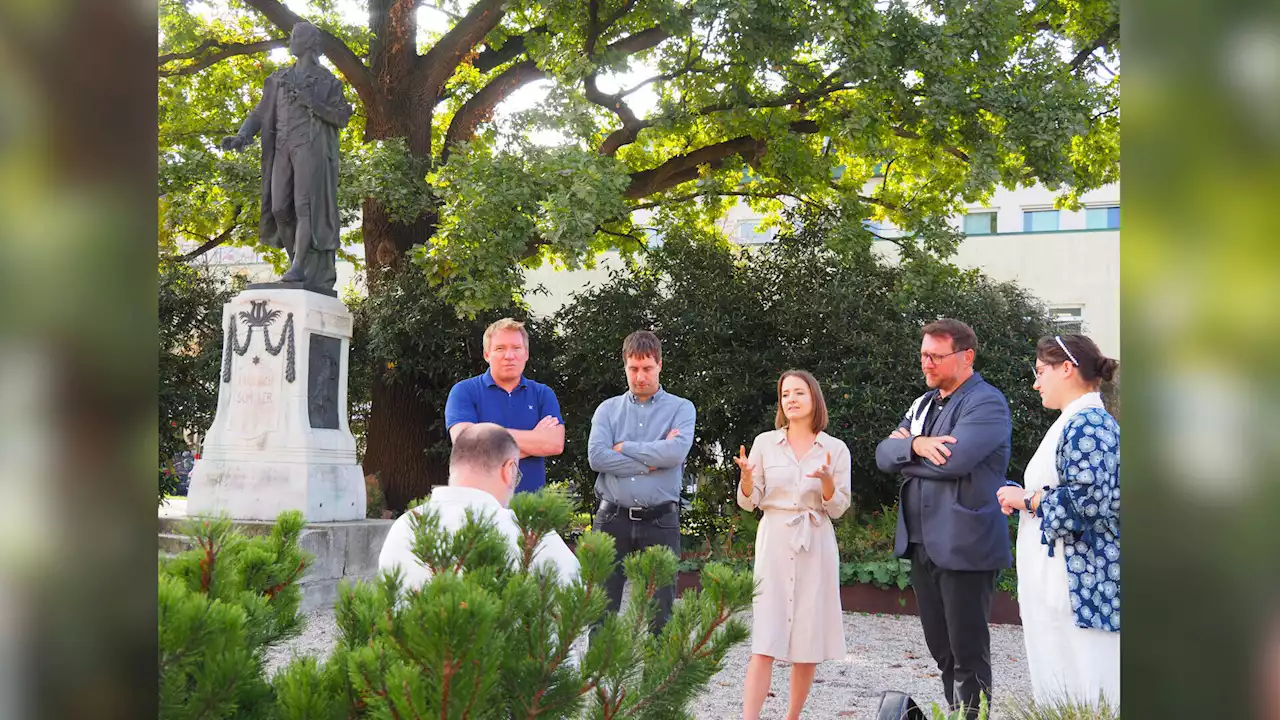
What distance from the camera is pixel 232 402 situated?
921 cm

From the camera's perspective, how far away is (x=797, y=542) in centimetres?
523

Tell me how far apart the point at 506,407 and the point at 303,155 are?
454 centimetres

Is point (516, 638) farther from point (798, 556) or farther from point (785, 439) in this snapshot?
point (785, 439)

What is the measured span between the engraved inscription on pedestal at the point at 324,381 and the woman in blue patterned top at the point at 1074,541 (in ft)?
21.4

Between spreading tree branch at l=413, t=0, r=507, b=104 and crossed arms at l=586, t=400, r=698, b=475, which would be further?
spreading tree branch at l=413, t=0, r=507, b=104

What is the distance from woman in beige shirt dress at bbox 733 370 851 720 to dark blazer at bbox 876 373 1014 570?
335 mm

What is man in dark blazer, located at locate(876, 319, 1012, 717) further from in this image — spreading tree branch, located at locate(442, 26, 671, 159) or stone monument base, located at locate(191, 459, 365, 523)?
spreading tree branch, located at locate(442, 26, 671, 159)

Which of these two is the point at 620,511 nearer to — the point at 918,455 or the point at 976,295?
the point at 918,455

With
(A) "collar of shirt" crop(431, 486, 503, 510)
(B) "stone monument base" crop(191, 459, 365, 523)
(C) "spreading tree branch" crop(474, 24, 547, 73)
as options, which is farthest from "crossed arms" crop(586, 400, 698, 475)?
(C) "spreading tree branch" crop(474, 24, 547, 73)

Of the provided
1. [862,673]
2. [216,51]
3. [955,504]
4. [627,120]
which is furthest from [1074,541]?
[216,51]

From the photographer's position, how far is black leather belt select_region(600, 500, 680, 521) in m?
5.92
